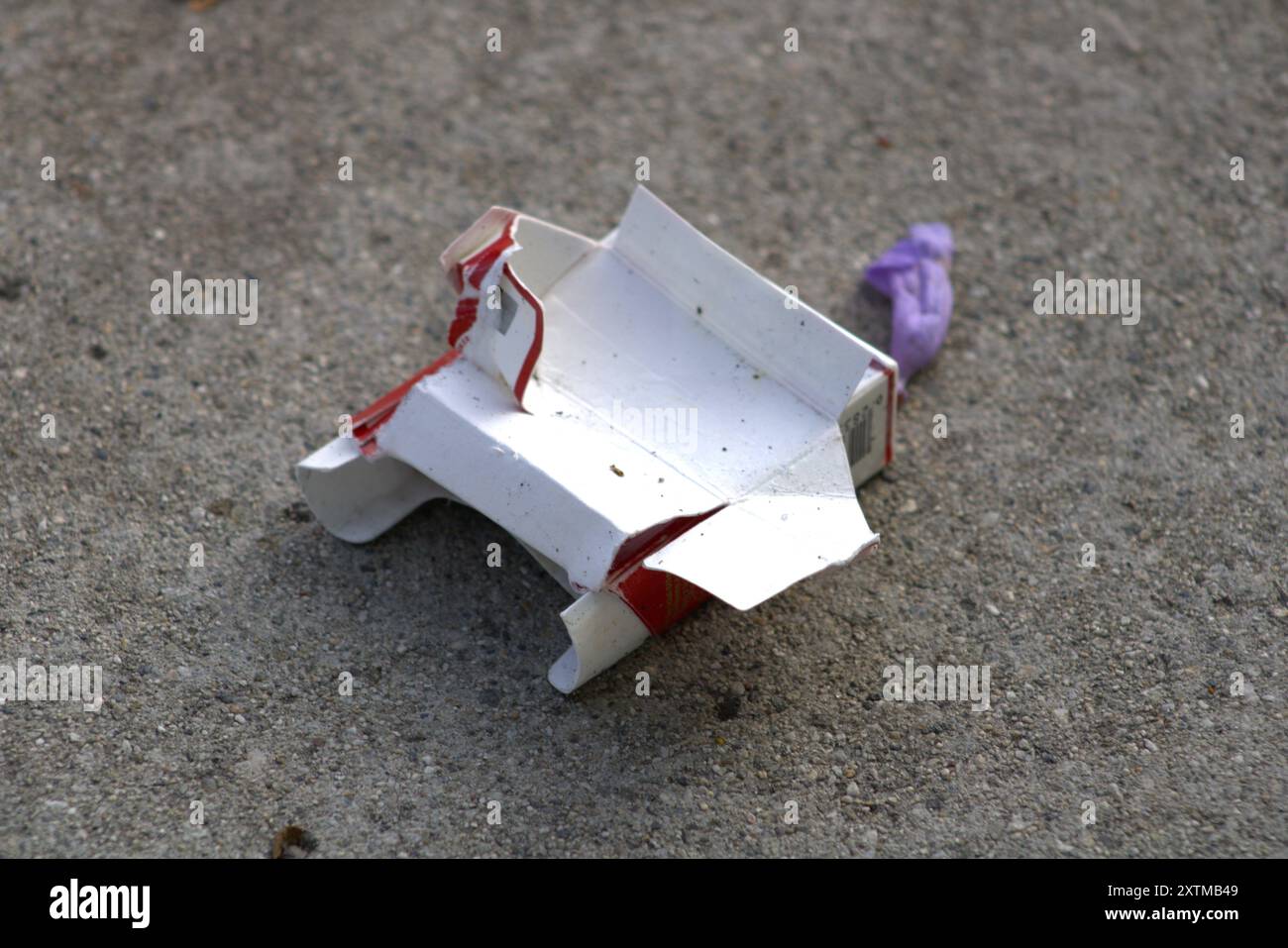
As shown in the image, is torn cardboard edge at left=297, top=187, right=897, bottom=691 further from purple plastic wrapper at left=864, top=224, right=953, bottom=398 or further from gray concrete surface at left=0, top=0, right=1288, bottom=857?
purple plastic wrapper at left=864, top=224, right=953, bottom=398

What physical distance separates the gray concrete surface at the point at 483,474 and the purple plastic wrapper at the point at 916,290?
3.1 inches

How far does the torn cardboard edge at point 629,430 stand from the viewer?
8.25 feet

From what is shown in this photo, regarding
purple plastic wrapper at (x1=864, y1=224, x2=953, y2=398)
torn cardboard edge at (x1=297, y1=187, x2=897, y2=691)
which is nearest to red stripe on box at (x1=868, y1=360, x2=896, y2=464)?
torn cardboard edge at (x1=297, y1=187, x2=897, y2=691)

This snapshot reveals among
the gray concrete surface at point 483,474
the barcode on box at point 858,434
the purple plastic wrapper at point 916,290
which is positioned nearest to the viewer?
the gray concrete surface at point 483,474

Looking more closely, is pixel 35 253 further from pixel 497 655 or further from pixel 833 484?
pixel 833 484

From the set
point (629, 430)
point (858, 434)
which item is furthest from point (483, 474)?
point (858, 434)

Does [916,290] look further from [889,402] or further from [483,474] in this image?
[483,474]

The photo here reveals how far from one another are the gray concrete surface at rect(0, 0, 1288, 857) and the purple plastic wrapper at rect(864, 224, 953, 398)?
0.08 m

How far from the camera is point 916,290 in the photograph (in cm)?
339

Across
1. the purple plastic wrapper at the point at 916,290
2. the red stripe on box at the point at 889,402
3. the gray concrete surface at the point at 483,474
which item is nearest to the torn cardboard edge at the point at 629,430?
the red stripe on box at the point at 889,402

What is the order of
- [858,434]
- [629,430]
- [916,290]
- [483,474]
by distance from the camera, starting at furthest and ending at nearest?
1. [916,290]
2. [858,434]
3. [629,430]
4. [483,474]

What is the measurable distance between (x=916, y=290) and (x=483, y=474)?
1325mm

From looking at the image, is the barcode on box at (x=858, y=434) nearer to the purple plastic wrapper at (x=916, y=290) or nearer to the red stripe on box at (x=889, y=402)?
the red stripe on box at (x=889, y=402)
